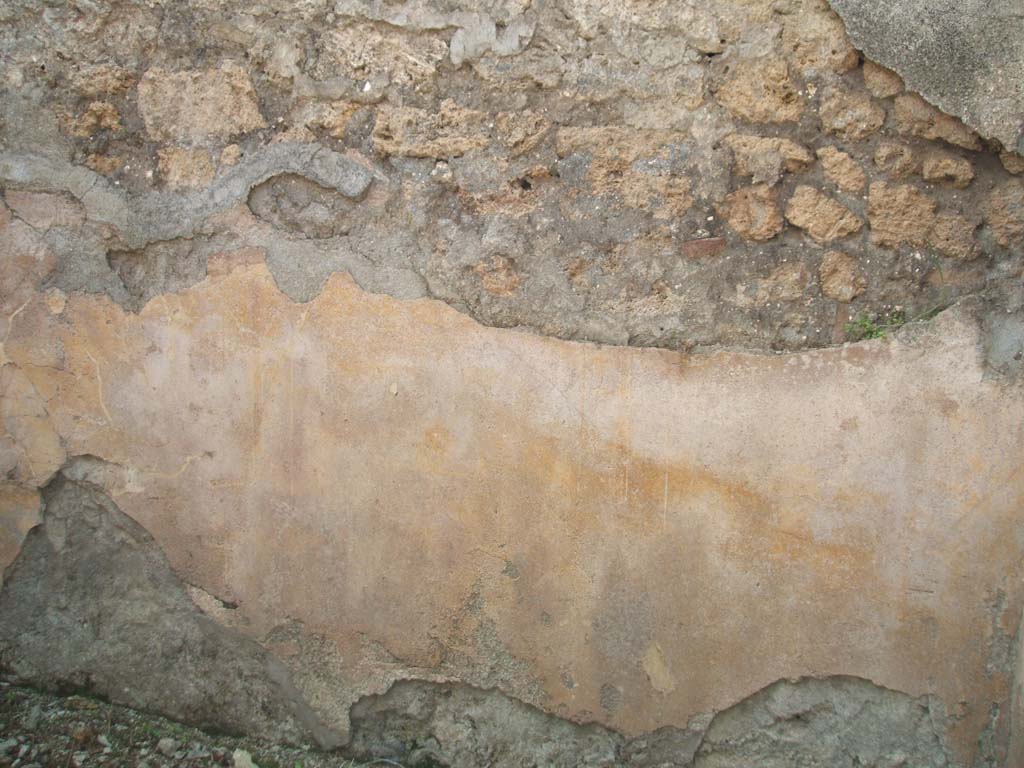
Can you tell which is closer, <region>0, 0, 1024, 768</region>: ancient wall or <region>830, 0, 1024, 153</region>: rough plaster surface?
<region>830, 0, 1024, 153</region>: rough plaster surface

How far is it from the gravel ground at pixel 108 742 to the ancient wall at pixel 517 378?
0.06m

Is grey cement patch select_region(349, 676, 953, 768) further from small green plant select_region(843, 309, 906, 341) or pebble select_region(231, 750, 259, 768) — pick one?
small green plant select_region(843, 309, 906, 341)

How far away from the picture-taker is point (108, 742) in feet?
7.68

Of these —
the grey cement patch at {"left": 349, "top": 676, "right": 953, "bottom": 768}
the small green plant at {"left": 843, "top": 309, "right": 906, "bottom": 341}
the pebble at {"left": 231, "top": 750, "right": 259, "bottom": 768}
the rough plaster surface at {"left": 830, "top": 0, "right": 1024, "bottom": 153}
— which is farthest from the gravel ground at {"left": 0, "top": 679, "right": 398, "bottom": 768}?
the rough plaster surface at {"left": 830, "top": 0, "right": 1024, "bottom": 153}

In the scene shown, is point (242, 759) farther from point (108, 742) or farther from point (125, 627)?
point (125, 627)

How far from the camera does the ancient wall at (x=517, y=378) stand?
199cm

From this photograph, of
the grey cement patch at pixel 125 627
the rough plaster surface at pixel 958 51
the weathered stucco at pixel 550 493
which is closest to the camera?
the rough plaster surface at pixel 958 51

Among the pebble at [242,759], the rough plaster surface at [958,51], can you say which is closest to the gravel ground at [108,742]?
the pebble at [242,759]

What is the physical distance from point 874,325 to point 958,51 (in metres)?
0.60

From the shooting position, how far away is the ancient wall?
199 centimetres

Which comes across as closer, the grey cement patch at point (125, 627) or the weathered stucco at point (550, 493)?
the weathered stucco at point (550, 493)

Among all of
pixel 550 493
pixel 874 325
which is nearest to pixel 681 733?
pixel 550 493

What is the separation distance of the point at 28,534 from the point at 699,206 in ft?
6.38

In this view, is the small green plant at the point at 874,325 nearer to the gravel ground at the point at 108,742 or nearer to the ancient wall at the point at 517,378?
the ancient wall at the point at 517,378
